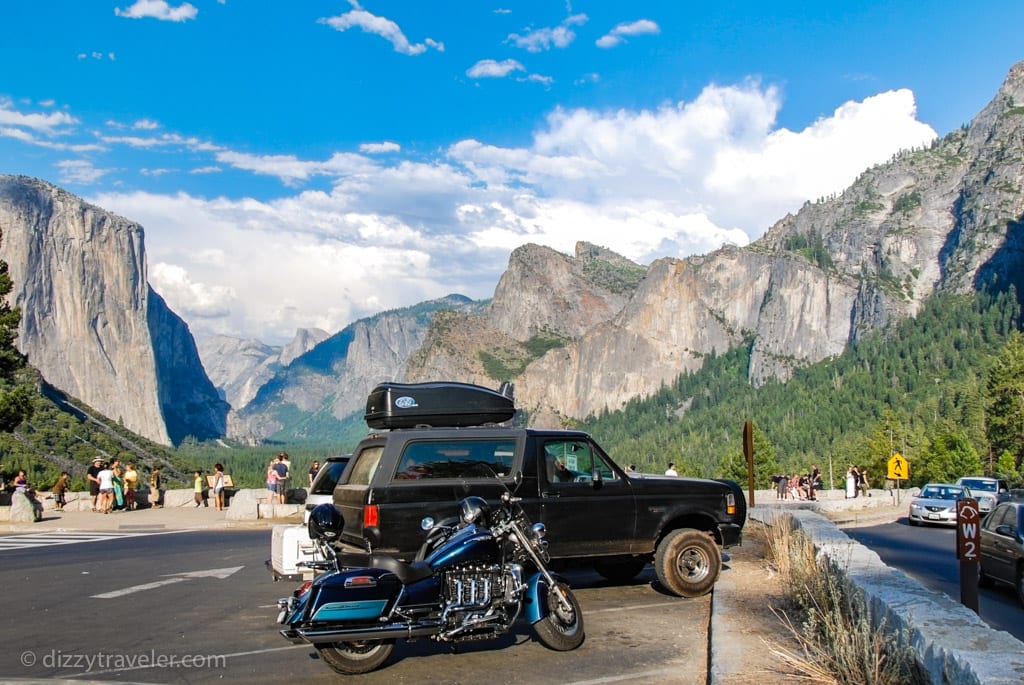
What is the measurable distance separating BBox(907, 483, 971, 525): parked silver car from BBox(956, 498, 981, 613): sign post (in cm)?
1917

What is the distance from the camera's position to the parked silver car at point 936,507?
26656mm

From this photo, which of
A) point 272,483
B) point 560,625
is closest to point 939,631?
point 560,625

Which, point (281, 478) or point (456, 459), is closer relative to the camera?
point (456, 459)

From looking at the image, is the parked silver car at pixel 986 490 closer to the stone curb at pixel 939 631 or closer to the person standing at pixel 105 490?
the stone curb at pixel 939 631

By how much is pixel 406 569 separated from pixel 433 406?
374 cm

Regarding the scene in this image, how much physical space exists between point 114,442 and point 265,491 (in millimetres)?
109502

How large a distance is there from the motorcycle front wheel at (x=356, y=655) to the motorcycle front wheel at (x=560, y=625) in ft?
4.09

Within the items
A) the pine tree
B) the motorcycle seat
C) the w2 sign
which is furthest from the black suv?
the pine tree

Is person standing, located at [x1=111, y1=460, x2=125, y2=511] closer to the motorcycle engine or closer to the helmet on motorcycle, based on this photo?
the helmet on motorcycle

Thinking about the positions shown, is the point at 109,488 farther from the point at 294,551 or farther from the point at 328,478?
the point at 294,551

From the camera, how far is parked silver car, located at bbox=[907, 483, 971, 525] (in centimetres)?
2666

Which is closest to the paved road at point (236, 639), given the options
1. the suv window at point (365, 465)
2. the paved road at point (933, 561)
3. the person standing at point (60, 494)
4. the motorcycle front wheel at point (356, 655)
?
the motorcycle front wheel at point (356, 655)

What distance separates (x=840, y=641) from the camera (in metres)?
6.36

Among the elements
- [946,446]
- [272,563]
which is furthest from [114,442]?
[272,563]
